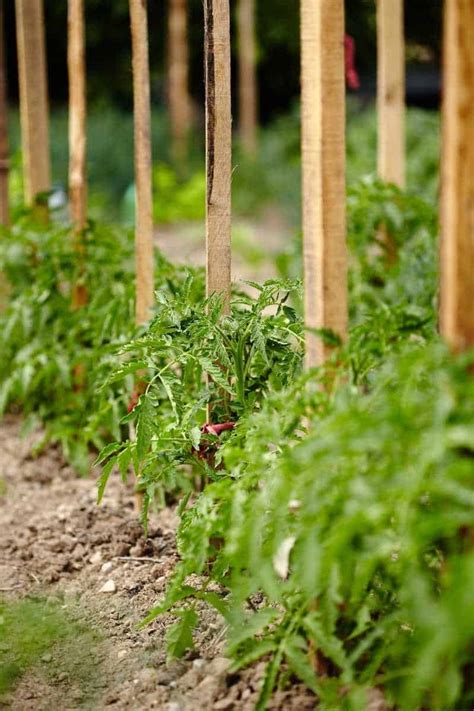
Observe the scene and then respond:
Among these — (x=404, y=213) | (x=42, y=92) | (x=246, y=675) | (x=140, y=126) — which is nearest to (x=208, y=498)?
(x=246, y=675)

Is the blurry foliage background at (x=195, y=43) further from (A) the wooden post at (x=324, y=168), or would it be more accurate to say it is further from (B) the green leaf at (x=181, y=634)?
(B) the green leaf at (x=181, y=634)

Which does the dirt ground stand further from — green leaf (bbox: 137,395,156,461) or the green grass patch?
green leaf (bbox: 137,395,156,461)

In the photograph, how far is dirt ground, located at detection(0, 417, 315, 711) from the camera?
257 cm

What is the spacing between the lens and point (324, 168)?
237 cm

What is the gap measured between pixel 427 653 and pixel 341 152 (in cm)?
114

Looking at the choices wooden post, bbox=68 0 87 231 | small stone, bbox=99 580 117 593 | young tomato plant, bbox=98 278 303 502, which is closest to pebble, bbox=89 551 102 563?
small stone, bbox=99 580 117 593

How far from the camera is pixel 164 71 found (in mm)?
21125

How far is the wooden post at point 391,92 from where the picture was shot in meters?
5.36

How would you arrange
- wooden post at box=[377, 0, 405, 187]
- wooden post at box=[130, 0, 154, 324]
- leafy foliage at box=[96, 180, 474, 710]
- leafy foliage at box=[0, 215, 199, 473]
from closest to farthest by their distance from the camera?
leafy foliage at box=[96, 180, 474, 710]
wooden post at box=[130, 0, 154, 324]
leafy foliage at box=[0, 215, 199, 473]
wooden post at box=[377, 0, 405, 187]

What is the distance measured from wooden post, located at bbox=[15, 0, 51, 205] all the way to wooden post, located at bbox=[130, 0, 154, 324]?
4.88 feet

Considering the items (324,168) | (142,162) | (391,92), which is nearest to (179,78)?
(391,92)

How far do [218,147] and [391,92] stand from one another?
2588 mm

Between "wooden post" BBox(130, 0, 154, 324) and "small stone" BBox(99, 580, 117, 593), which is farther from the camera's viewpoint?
"wooden post" BBox(130, 0, 154, 324)

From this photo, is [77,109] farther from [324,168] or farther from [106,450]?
[324,168]
